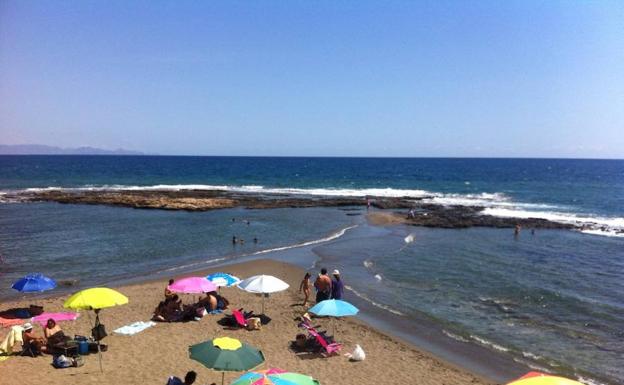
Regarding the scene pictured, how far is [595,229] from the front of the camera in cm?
3931

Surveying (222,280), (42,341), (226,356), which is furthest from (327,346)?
(42,341)

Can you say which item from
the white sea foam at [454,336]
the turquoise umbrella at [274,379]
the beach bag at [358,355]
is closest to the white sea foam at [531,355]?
the white sea foam at [454,336]

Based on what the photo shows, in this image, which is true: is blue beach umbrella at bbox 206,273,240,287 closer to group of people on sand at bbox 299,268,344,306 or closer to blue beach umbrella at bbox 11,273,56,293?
group of people on sand at bbox 299,268,344,306

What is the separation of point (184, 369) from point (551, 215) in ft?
150

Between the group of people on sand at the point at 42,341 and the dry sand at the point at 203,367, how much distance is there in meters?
0.25

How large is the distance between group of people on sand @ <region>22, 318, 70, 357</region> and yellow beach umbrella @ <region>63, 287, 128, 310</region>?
164cm

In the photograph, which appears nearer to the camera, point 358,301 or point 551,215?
point 358,301

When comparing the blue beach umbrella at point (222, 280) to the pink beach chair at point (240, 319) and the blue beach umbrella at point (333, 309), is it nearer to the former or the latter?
the pink beach chair at point (240, 319)

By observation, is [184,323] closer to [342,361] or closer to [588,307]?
[342,361]

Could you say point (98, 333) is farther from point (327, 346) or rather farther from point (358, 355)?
point (358, 355)

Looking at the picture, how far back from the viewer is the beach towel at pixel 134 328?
46.2 ft

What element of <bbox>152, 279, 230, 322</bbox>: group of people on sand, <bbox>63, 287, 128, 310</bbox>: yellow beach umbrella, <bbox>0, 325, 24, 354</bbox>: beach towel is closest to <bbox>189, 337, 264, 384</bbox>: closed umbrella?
<bbox>63, 287, 128, 310</bbox>: yellow beach umbrella

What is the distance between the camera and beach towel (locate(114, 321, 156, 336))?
46.2 feet

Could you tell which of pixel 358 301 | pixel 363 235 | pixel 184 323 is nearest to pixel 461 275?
pixel 358 301
